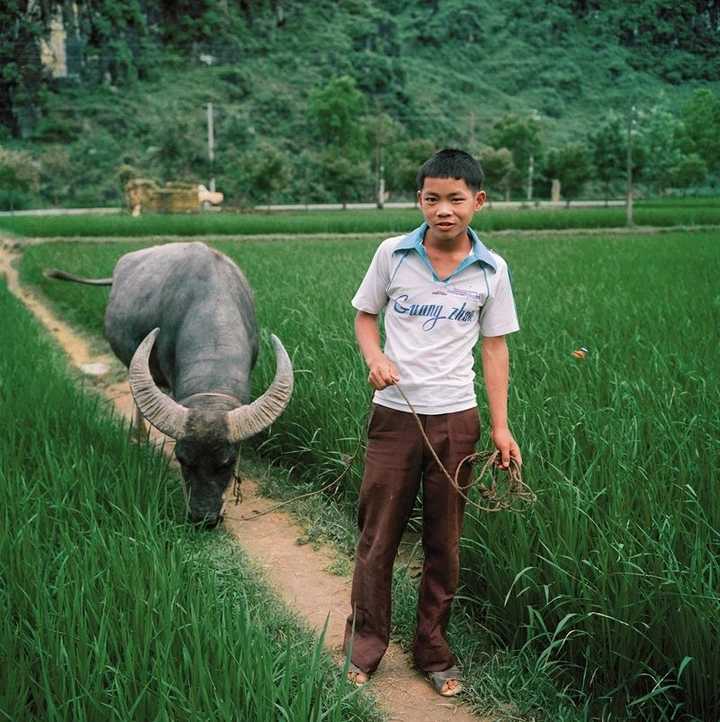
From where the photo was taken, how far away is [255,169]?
2689cm

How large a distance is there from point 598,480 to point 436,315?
3.41 feet

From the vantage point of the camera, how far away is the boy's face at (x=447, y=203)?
2012mm

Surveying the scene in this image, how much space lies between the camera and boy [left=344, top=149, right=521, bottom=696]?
2.11m

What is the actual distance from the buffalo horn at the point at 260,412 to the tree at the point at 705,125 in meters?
29.4

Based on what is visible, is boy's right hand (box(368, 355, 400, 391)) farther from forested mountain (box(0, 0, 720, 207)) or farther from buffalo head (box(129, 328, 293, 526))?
forested mountain (box(0, 0, 720, 207))

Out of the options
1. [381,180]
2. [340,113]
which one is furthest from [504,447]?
[340,113]

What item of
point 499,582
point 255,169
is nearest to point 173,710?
point 499,582

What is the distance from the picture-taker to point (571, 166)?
30.5 m

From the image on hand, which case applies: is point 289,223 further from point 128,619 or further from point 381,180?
point 128,619

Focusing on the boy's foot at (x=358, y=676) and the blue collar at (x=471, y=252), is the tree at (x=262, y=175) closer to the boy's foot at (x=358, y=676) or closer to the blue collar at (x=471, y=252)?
the blue collar at (x=471, y=252)

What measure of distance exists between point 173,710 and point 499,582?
115 cm

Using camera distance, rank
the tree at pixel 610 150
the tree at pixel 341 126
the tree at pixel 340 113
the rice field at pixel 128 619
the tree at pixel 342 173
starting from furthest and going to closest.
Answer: the tree at pixel 340 113, the tree at pixel 610 150, the tree at pixel 341 126, the tree at pixel 342 173, the rice field at pixel 128 619

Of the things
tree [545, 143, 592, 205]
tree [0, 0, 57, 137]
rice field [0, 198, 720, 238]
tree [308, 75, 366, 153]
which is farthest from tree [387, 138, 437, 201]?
tree [0, 0, 57, 137]

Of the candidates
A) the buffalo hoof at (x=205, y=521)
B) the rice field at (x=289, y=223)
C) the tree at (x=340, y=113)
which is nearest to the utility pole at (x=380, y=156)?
the tree at (x=340, y=113)
